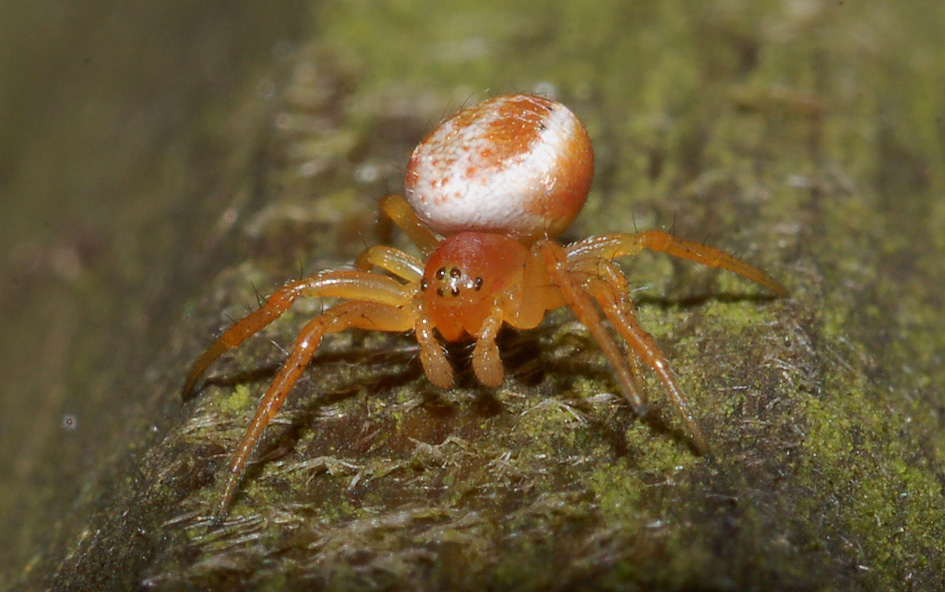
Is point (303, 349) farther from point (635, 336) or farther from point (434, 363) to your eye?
point (635, 336)

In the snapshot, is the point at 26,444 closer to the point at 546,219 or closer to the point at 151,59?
the point at 546,219

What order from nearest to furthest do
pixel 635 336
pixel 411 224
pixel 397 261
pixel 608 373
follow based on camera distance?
pixel 635 336, pixel 608 373, pixel 397 261, pixel 411 224

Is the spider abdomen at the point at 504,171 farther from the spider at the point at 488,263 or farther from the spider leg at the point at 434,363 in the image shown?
the spider leg at the point at 434,363

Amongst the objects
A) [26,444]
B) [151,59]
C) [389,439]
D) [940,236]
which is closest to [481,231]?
[389,439]

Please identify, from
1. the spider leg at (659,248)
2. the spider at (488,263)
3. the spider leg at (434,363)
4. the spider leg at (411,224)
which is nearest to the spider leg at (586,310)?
the spider at (488,263)

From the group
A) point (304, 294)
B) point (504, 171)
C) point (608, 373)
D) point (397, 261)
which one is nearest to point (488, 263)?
point (504, 171)

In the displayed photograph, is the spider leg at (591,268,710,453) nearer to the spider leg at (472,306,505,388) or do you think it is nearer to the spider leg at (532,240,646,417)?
the spider leg at (532,240,646,417)
